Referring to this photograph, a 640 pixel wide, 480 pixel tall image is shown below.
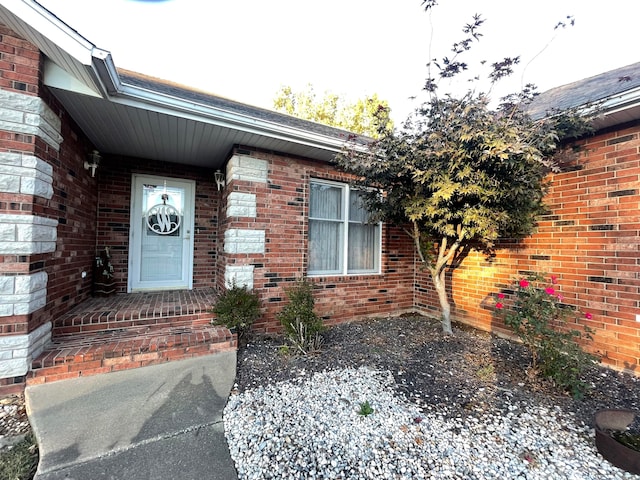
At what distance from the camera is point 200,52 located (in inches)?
343

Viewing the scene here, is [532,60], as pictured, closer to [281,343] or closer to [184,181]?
[281,343]

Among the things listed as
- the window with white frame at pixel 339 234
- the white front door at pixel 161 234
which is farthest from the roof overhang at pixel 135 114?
the window with white frame at pixel 339 234

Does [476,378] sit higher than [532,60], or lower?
lower

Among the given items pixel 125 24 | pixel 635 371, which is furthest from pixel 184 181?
pixel 635 371

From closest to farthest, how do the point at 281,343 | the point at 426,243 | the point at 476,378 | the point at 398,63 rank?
the point at 476,378 → the point at 281,343 → the point at 426,243 → the point at 398,63

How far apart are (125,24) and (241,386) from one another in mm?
5291

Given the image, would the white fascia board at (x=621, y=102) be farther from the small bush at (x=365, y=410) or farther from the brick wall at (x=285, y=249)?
the small bush at (x=365, y=410)

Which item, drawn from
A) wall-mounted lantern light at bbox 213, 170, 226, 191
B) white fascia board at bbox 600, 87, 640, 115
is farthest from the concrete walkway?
white fascia board at bbox 600, 87, 640, 115

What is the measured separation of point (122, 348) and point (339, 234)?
11.5 feet

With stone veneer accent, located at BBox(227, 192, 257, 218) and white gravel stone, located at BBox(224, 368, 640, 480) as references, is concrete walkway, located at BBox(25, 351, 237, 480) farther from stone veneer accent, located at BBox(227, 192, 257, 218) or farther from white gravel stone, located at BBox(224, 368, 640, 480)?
stone veneer accent, located at BBox(227, 192, 257, 218)

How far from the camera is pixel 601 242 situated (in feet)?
11.1

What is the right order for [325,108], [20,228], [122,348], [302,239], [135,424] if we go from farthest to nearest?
1. [325,108]
2. [302,239]
3. [122,348]
4. [20,228]
5. [135,424]

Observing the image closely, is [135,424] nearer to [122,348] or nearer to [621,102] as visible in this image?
[122,348]

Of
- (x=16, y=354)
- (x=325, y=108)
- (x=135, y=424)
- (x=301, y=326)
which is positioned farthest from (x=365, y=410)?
(x=325, y=108)
